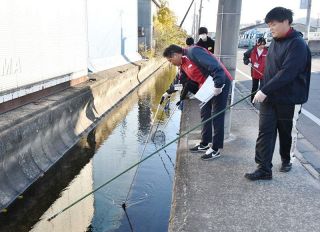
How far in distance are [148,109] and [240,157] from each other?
22.2ft

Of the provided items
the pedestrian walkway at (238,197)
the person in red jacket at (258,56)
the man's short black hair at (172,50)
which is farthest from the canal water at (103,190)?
the person in red jacket at (258,56)

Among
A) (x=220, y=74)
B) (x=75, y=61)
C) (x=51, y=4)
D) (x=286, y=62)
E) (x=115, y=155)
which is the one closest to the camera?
(x=286, y=62)

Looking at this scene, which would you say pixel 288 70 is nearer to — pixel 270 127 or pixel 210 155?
pixel 270 127

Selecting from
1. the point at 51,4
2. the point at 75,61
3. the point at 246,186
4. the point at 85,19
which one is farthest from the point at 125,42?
the point at 246,186

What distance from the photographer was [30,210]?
4.56 meters

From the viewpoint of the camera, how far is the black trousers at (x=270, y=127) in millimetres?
3787

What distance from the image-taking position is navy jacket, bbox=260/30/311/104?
3.46 m

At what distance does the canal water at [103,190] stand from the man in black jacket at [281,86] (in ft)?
5.30

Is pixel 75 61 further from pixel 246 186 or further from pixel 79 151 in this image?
pixel 246 186

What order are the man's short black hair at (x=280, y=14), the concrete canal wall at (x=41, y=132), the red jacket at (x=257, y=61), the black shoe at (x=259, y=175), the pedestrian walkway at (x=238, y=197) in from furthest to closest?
the red jacket at (x=257, y=61)
the concrete canal wall at (x=41, y=132)
the black shoe at (x=259, y=175)
the man's short black hair at (x=280, y=14)
the pedestrian walkway at (x=238, y=197)

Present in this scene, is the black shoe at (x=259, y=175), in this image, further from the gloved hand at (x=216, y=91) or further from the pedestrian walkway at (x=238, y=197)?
the gloved hand at (x=216, y=91)

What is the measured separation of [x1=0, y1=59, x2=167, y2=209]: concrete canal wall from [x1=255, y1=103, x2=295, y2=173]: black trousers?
11.3 feet

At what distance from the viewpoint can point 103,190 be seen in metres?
5.16

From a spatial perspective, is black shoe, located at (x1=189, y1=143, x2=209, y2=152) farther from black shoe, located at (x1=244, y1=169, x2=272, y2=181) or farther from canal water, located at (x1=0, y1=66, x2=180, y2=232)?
black shoe, located at (x1=244, y1=169, x2=272, y2=181)
